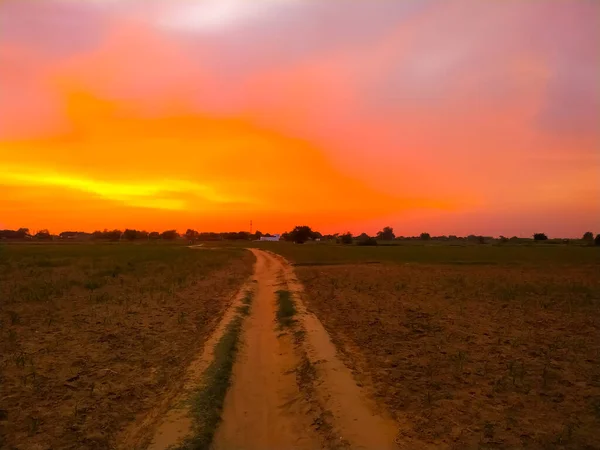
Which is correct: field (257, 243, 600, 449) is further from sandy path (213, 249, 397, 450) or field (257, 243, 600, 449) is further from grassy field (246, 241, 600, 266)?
grassy field (246, 241, 600, 266)

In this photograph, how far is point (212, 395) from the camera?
29.7 ft

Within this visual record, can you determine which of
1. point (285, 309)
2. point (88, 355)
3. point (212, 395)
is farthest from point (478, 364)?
point (88, 355)

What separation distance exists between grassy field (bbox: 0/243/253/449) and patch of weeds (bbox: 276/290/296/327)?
2.77m

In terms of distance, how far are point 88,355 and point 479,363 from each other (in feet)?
36.0

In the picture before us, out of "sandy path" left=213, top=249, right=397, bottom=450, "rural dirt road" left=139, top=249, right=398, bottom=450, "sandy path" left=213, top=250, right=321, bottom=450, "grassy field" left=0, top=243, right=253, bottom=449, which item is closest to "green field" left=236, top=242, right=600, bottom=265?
"grassy field" left=0, top=243, right=253, bottom=449

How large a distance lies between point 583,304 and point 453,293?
21.4 ft

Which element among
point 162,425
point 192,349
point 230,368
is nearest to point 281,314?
point 192,349

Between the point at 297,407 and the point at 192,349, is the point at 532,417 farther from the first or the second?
the point at 192,349

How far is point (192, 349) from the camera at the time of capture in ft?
43.1

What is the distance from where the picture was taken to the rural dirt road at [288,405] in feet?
23.5

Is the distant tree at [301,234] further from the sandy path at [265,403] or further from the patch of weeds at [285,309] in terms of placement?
the sandy path at [265,403]

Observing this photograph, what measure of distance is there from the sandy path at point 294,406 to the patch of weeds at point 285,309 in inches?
122

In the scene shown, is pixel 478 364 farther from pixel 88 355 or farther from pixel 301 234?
pixel 301 234

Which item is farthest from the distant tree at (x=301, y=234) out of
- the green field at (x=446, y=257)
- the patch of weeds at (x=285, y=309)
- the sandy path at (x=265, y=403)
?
the sandy path at (x=265, y=403)
